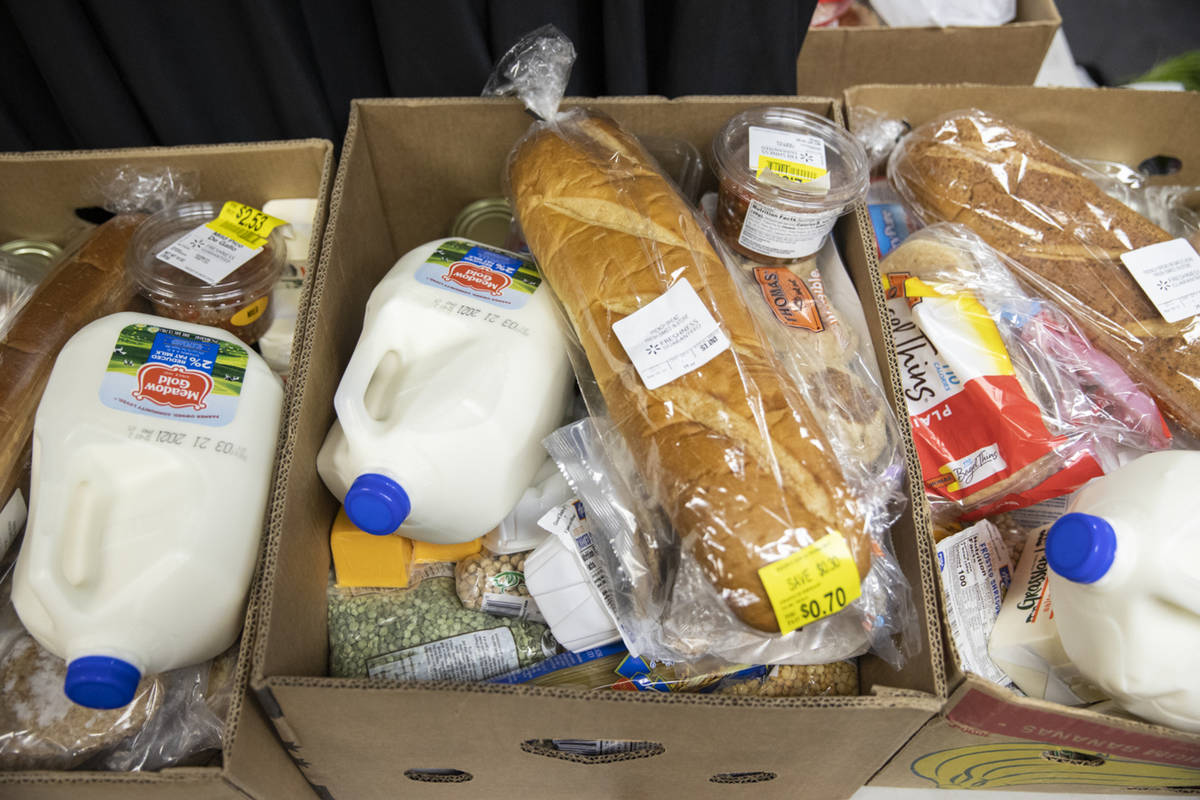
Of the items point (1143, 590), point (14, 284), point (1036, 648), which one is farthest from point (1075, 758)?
point (14, 284)

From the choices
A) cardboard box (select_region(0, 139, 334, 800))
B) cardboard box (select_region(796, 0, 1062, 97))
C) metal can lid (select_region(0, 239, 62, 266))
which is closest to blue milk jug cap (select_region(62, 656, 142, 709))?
cardboard box (select_region(0, 139, 334, 800))

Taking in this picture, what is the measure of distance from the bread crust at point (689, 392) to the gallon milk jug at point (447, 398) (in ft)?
0.20

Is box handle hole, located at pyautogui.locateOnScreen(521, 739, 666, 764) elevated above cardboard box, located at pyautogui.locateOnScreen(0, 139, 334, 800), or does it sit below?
below

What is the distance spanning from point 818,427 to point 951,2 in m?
1.10

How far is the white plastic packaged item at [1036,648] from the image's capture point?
2.60ft

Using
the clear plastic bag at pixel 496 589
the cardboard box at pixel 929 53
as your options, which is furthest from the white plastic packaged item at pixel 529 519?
the cardboard box at pixel 929 53

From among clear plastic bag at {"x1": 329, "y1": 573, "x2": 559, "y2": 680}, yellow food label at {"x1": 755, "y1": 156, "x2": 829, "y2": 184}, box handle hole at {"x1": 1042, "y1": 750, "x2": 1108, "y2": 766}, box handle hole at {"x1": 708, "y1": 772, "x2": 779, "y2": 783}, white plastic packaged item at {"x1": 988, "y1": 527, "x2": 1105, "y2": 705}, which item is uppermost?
yellow food label at {"x1": 755, "y1": 156, "x2": 829, "y2": 184}

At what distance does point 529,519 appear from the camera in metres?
0.86

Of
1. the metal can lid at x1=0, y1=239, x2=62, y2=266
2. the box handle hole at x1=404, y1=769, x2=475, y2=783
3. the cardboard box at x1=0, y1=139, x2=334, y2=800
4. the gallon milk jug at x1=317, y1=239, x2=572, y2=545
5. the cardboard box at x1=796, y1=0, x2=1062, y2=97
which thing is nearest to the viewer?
the gallon milk jug at x1=317, y1=239, x2=572, y2=545

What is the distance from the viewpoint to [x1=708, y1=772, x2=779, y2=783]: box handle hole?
0.81m

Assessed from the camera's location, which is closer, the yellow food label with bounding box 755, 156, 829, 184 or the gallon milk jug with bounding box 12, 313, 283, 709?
the gallon milk jug with bounding box 12, 313, 283, 709

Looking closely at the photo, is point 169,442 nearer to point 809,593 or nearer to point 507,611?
point 507,611

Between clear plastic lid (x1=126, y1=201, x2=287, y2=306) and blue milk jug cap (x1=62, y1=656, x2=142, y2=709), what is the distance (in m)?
0.43

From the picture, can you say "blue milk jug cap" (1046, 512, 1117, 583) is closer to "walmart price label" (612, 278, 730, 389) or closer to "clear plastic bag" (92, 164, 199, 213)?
"walmart price label" (612, 278, 730, 389)
